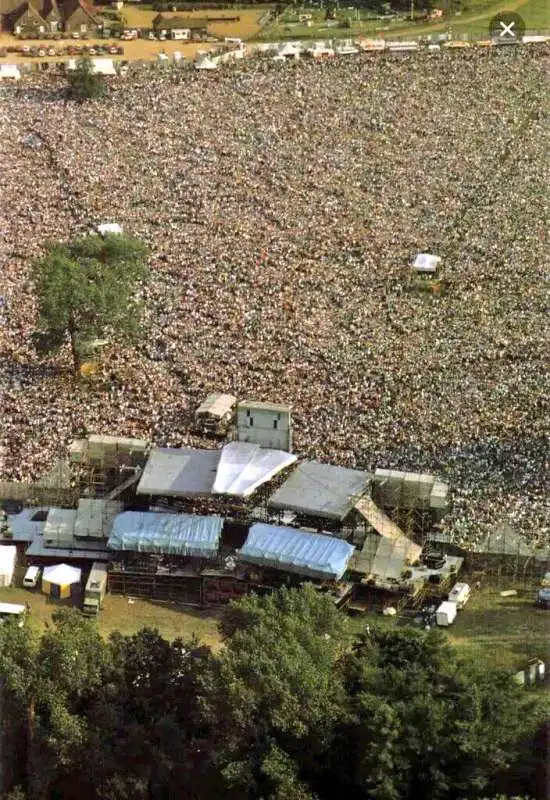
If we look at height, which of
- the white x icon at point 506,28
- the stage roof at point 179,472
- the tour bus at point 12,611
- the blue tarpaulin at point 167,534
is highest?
the white x icon at point 506,28

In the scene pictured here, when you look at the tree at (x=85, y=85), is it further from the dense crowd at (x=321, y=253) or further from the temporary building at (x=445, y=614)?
the temporary building at (x=445, y=614)

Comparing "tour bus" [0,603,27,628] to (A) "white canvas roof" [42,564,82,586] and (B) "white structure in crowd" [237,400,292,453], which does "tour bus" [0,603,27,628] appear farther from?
(B) "white structure in crowd" [237,400,292,453]

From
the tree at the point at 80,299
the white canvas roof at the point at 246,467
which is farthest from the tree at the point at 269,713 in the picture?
the tree at the point at 80,299

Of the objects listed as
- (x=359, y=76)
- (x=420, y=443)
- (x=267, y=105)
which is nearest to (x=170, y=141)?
(x=267, y=105)

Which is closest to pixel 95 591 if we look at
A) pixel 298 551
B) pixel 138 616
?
pixel 138 616

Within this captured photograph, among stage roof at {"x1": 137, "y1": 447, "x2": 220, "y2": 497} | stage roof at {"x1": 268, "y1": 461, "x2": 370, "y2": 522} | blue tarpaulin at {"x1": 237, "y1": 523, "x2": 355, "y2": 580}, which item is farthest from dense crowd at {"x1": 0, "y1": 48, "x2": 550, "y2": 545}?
blue tarpaulin at {"x1": 237, "y1": 523, "x2": 355, "y2": 580}

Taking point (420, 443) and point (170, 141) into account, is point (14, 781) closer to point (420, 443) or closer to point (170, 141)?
point (420, 443)
